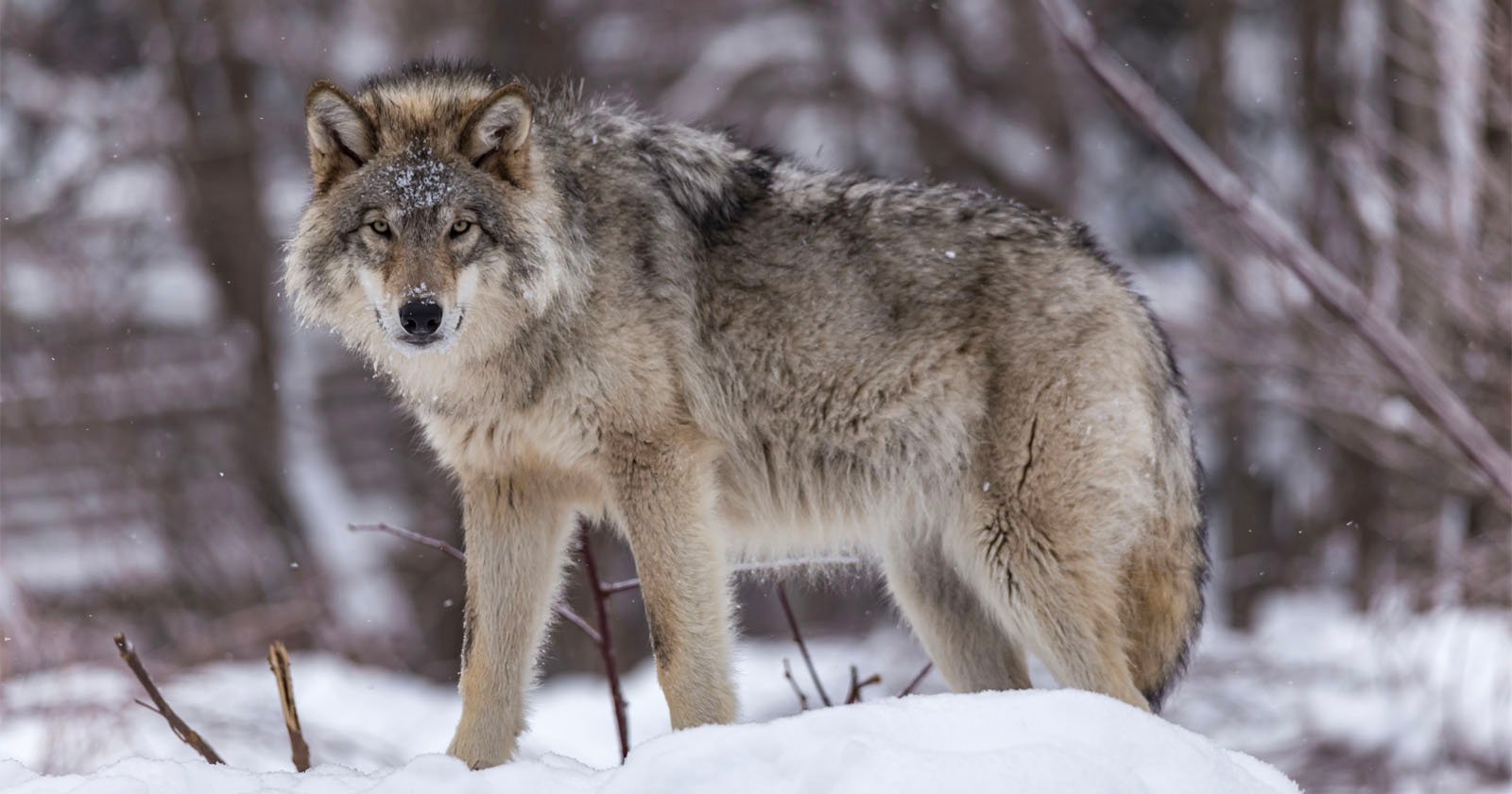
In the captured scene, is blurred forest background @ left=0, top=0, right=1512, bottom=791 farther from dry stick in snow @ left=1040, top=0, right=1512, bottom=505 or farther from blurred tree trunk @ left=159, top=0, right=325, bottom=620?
dry stick in snow @ left=1040, top=0, right=1512, bottom=505

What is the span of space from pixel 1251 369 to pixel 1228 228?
169cm

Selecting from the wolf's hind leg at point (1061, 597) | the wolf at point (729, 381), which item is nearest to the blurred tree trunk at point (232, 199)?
the wolf at point (729, 381)

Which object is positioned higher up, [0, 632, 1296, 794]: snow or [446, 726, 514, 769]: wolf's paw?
[0, 632, 1296, 794]: snow

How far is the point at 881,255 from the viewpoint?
446 centimetres

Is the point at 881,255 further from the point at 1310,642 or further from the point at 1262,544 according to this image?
the point at 1262,544

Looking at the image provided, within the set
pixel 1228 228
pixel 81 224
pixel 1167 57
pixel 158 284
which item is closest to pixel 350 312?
pixel 1228 228

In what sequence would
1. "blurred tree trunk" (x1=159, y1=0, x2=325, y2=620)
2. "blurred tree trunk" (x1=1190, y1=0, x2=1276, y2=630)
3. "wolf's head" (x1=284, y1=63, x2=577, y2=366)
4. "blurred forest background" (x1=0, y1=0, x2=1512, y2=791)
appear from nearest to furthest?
"wolf's head" (x1=284, y1=63, x2=577, y2=366) < "blurred forest background" (x1=0, y1=0, x2=1512, y2=791) < "blurred tree trunk" (x1=159, y1=0, x2=325, y2=620) < "blurred tree trunk" (x1=1190, y1=0, x2=1276, y2=630)

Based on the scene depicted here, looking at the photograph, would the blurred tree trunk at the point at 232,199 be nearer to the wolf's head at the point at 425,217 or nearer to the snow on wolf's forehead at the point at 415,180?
the wolf's head at the point at 425,217

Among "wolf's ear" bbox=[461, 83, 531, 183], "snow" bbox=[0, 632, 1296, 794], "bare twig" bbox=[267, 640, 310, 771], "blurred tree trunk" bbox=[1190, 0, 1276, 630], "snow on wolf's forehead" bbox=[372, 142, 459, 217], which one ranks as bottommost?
"blurred tree trunk" bbox=[1190, 0, 1276, 630]

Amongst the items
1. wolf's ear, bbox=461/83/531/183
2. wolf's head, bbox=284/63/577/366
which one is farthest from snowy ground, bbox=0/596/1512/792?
wolf's ear, bbox=461/83/531/183

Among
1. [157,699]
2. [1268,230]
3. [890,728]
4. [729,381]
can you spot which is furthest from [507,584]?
[1268,230]

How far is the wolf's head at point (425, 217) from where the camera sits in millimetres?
3918

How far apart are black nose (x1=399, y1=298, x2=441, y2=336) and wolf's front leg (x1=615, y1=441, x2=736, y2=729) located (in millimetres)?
662

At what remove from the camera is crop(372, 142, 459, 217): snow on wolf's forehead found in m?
3.94
